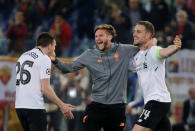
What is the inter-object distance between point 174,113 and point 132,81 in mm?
1333

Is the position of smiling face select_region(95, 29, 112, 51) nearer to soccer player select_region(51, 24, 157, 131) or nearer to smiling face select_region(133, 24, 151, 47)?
soccer player select_region(51, 24, 157, 131)

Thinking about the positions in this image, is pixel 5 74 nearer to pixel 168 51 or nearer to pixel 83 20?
pixel 83 20

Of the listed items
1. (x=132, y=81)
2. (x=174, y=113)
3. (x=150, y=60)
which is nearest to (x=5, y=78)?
(x=132, y=81)

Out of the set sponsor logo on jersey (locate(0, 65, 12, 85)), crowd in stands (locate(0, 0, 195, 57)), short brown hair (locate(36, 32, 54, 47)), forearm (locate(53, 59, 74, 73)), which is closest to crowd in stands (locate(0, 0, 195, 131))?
crowd in stands (locate(0, 0, 195, 57))

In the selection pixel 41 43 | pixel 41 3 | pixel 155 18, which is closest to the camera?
pixel 41 43

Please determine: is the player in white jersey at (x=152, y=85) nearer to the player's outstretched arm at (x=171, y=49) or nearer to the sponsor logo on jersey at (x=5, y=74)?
the player's outstretched arm at (x=171, y=49)

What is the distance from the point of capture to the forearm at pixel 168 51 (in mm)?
7659

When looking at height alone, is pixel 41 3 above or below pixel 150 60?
above

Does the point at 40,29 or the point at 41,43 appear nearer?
the point at 41,43

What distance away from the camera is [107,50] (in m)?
8.61

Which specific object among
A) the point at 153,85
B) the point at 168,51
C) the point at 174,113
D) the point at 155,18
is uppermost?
the point at 155,18

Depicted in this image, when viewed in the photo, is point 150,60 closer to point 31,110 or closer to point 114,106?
point 114,106

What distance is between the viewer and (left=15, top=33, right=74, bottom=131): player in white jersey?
316 inches

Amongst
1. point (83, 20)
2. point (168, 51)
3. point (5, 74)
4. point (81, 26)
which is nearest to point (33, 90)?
point (168, 51)
